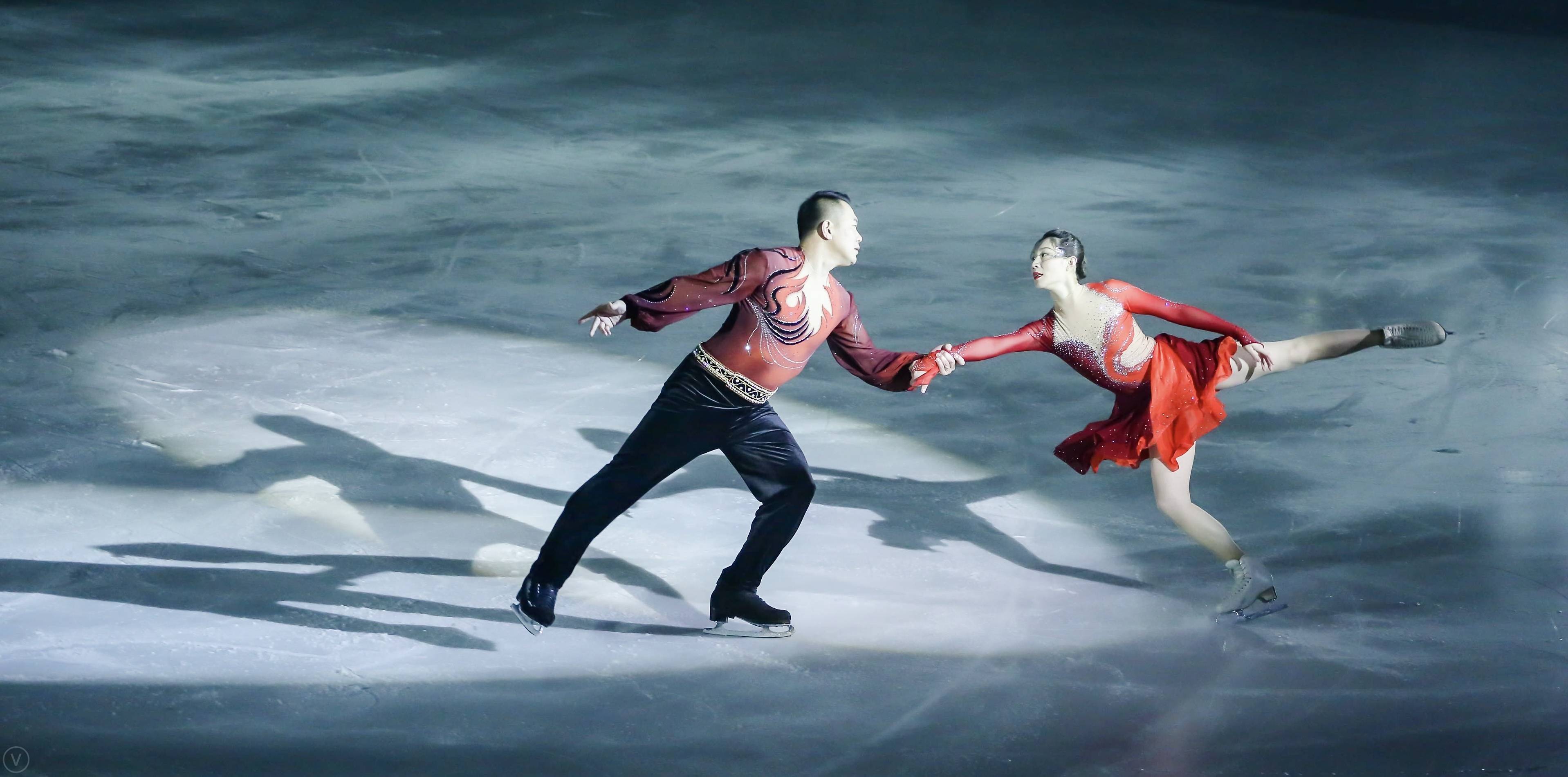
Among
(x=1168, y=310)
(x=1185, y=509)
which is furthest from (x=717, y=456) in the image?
(x=1168, y=310)

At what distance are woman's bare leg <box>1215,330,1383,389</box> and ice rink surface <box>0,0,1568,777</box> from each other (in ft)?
2.81

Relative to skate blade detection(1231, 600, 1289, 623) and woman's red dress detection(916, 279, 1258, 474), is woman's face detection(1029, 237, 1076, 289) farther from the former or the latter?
skate blade detection(1231, 600, 1289, 623)

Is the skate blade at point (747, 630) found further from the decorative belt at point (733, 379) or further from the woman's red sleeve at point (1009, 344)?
the woman's red sleeve at point (1009, 344)

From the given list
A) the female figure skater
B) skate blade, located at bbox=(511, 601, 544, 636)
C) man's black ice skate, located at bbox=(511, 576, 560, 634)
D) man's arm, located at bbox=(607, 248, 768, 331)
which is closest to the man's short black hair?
man's arm, located at bbox=(607, 248, 768, 331)

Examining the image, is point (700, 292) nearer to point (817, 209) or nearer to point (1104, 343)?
point (817, 209)

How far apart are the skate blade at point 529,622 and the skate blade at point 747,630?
0.56 m

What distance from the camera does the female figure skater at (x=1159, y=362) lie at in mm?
5051

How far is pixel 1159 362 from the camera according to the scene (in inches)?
204

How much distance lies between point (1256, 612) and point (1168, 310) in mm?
1119

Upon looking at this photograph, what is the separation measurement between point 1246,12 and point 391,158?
10.4 m

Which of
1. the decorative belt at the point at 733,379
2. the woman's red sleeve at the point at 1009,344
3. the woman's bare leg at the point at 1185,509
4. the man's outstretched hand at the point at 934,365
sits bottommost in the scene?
the woman's bare leg at the point at 1185,509

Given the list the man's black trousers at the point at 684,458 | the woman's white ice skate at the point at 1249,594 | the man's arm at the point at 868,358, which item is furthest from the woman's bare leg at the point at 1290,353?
the man's black trousers at the point at 684,458

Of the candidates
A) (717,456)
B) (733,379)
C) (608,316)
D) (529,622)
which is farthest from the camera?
(717,456)

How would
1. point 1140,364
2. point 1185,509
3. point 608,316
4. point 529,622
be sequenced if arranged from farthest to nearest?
point 1185,509 < point 1140,364 < point 529,622 < point 608,316
